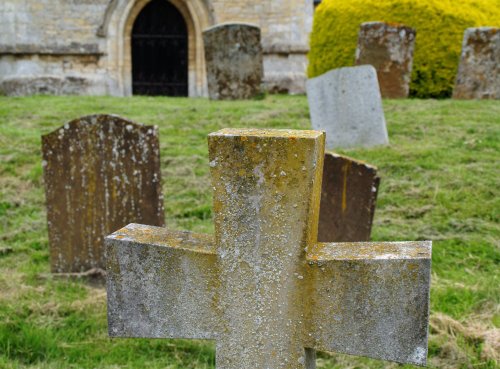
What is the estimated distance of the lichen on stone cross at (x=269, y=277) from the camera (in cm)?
197

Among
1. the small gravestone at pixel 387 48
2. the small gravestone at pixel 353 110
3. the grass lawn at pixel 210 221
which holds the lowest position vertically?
the grass lawn at pixel 210 221

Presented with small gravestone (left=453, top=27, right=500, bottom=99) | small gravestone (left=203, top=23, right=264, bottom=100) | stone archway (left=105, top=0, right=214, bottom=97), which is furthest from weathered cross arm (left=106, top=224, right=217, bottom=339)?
stone archway (left=105, top=0, right=214, bottom=97)

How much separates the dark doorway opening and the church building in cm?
2

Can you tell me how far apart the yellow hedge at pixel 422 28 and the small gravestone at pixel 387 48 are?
127 centimetres

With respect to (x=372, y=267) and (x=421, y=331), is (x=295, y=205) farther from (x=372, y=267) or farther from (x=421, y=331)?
(x=421, y=331)

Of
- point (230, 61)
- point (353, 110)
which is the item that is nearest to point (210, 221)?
point (353, 110)

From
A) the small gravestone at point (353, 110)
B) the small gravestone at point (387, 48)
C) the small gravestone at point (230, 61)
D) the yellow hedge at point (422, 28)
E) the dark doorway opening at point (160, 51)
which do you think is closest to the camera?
the small gravestone at point (353, 110)

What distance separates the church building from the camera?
15.1 meters

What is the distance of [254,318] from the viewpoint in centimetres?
211

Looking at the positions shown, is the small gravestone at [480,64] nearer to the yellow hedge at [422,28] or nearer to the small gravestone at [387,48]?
the small gravestone at [387,48]

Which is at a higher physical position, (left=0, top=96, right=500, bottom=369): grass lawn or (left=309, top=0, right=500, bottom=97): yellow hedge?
(left=309, top=0, right=500, bottom=97): yellow hedge

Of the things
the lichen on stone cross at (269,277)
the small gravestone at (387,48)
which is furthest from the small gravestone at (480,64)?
the lichen on stone cross at (269,277)

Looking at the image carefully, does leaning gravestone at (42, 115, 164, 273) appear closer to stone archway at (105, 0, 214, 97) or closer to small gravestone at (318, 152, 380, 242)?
small gravestone at (318, 152, 380, 242)

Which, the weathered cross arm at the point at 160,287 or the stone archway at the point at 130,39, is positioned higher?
the stone archway at the point at 130,39
